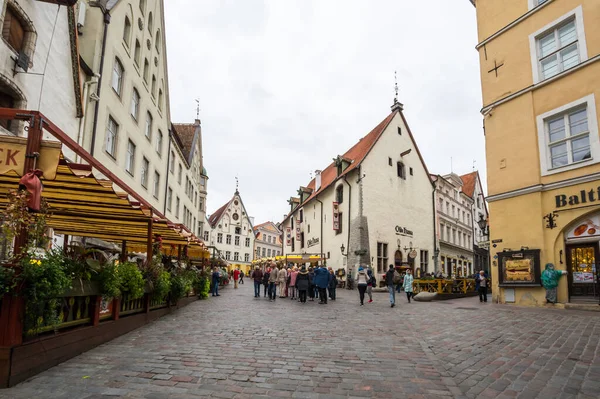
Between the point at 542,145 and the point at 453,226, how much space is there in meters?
29.5

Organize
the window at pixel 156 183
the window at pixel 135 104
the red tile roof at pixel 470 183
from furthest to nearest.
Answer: the red tile roof at pixel 470 183 < the window at pixel 156 183 < the window at pixel 135 104

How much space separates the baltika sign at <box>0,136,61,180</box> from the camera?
504cm

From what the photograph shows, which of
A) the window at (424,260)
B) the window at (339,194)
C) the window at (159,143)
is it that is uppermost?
the window at (159,143)

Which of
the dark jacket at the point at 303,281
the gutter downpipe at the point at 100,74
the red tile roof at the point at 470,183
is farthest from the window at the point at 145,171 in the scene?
the red tile roof at the point at 470,183

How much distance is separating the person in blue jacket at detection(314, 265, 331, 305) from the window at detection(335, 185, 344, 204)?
17.9 m

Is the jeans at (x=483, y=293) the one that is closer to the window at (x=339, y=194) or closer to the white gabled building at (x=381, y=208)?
the white gabled building at (x=381, y=208)

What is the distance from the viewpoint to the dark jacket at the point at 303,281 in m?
17.6

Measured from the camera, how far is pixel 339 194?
35.6 meters

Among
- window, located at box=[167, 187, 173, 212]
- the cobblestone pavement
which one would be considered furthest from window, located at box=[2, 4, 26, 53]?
window, located at box=[167, 187, 173, 212]

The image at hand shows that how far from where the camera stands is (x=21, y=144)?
5090 millimetres

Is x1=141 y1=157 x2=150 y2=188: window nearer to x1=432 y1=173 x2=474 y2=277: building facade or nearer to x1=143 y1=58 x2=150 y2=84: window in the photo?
x1=143 y1=58 x2=150 y2=84: window

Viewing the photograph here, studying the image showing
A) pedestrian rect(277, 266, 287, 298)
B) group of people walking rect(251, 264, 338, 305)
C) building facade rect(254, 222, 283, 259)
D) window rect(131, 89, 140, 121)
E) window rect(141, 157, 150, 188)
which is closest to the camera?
group of people walking rect(251, 264, 338, 305)

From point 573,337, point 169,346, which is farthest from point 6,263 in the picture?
point 573,337

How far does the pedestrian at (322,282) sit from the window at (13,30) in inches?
506
